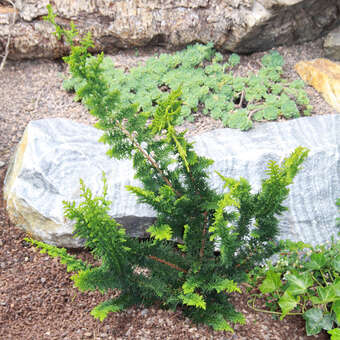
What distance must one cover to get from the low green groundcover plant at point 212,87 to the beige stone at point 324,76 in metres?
0.20

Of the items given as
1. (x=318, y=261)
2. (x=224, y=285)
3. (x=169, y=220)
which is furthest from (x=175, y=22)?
(x=224, y=285)

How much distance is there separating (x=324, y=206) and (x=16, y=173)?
8.31ft

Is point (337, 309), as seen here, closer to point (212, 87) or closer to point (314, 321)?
point (314, 321)

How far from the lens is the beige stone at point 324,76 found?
4.18m

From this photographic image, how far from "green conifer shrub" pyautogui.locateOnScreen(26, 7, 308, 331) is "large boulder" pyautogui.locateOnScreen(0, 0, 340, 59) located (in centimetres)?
289

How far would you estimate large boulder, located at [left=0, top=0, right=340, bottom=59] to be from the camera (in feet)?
14.7

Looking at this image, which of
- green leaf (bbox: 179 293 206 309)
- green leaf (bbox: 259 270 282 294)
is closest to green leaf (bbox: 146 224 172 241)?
green leaf (bbox: 179 293 206 309)

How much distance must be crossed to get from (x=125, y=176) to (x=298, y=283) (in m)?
1.51

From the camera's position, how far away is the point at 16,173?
3297 millimetres

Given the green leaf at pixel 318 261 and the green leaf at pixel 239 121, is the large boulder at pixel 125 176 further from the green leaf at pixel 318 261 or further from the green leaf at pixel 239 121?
the green leaf at pixel 318 261

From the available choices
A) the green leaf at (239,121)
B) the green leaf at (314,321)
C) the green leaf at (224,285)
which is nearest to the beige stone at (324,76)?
the green leaf at (239,121)

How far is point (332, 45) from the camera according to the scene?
181 inches

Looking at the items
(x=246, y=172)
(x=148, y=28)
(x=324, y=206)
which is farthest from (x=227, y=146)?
(x=148, y=28)

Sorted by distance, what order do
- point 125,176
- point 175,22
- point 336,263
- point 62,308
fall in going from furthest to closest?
point 175,22
point 125,176
point 62,308
point 336,263
